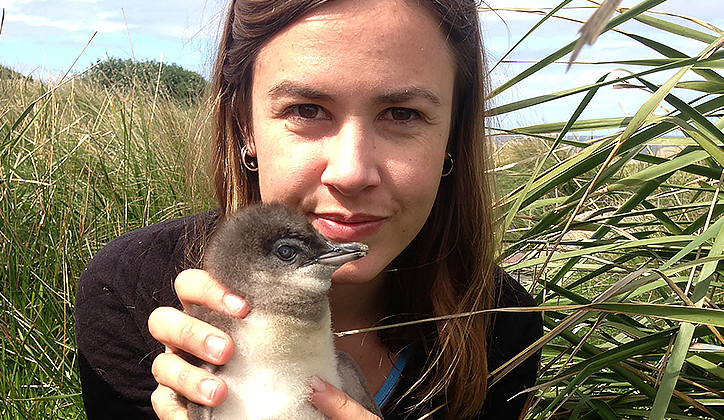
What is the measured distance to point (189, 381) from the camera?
1515 mm

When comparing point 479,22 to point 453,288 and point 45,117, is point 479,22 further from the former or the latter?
point 45,117

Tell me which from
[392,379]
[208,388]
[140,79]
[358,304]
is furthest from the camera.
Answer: [140,79]

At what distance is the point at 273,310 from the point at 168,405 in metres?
0.45

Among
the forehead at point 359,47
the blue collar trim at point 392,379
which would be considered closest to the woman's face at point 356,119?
the forehead at point 359,47

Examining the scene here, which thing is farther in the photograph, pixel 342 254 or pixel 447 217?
pixel 447 217

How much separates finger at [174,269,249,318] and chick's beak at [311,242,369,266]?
0.69 feet

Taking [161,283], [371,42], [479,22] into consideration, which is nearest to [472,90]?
[479,22]

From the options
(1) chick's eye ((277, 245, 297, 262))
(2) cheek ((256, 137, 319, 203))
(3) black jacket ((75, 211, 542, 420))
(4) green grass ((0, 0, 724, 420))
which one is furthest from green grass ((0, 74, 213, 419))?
(1) chick's eye ((277, 245, 297, 262))

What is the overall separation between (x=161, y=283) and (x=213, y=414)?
2.65 ft

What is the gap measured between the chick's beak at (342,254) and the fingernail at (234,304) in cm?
20

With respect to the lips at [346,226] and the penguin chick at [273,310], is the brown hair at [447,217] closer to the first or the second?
the lips at [346,226]

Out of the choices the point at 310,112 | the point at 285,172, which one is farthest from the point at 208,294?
the point at 310,112

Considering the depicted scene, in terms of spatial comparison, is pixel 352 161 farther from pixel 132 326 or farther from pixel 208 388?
pixel 132 326

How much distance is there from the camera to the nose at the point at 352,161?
67.6 inches
